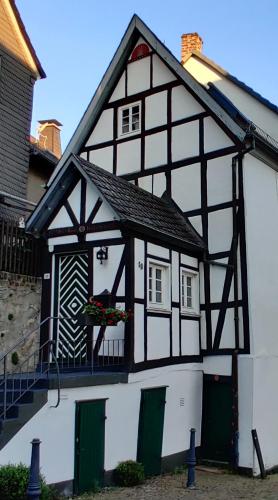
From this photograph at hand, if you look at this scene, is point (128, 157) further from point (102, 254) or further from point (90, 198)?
point (102, 254)

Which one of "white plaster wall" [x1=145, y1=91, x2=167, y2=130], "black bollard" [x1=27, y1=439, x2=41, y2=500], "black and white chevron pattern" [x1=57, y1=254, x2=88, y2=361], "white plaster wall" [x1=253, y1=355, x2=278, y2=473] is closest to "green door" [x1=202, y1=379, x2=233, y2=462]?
"white plaster wall" [x1=253, y1=355, x2=278, y2=473]

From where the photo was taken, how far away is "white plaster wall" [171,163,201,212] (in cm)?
1373

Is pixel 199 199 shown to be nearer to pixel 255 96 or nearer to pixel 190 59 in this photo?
pixel 255 96

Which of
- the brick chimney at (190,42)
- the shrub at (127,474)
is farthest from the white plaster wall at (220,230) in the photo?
the brick chimney at (190,42)

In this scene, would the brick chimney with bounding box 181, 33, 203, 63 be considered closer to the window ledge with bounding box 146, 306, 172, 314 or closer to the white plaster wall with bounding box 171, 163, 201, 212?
the white plaster wall with bounding box 171, 163, 201, 212

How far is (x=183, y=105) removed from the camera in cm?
1430

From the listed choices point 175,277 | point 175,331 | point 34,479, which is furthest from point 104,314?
point 34,479

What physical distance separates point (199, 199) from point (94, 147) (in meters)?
3.82

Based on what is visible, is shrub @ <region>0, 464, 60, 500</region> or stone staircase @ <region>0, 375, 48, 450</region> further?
stone staircase @ <region>0, 375, 48, 450</region>

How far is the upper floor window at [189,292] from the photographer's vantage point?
12.8 m

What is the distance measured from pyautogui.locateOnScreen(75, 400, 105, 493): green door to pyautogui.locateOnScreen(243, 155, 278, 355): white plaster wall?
4256mm

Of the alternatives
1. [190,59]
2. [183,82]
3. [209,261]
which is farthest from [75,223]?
[190,59]

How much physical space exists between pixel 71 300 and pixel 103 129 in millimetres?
5684

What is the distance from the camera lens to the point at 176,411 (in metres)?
11.8
